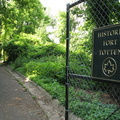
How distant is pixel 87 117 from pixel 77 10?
219 centimetres

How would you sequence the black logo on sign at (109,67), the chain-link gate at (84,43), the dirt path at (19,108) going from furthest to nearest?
the dirt path at (19,108)
the chain-link gate at (84,43)
the black logo on sign at (109,67)

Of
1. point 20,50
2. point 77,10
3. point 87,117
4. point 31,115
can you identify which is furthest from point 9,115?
point 20,50

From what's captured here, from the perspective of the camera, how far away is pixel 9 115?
4.10 metres

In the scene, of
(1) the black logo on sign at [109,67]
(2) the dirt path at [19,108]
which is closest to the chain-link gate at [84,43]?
(1) the black logo on sign at [109,67]

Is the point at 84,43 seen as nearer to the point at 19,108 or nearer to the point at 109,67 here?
the point at 109,67

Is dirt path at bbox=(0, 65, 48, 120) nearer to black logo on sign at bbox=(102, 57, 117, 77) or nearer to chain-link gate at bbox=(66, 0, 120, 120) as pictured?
chain-link gate at bbox=(66, 0, 120, 120)

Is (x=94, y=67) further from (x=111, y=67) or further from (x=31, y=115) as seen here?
(x=31, y=115)

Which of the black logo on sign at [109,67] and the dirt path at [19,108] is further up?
the black logo on sign at [109,67]

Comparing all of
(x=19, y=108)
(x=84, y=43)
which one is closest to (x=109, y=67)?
(x=84, y=43)

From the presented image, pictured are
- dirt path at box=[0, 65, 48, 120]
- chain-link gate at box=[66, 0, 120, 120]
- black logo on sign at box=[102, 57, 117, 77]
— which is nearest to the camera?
black logo on sign at box=[102, 57, 117, 77]

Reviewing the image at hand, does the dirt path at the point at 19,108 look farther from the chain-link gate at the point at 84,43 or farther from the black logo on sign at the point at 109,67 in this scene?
the black logo on sign at the point at 109,67

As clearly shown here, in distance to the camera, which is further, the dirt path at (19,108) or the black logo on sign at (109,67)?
the dirt path at (19,108)

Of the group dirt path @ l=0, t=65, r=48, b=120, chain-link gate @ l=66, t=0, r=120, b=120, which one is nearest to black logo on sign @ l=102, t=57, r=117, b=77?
chain-link gate @ l=66, t=0, r=120, b=120

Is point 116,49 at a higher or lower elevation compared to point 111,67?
higher
